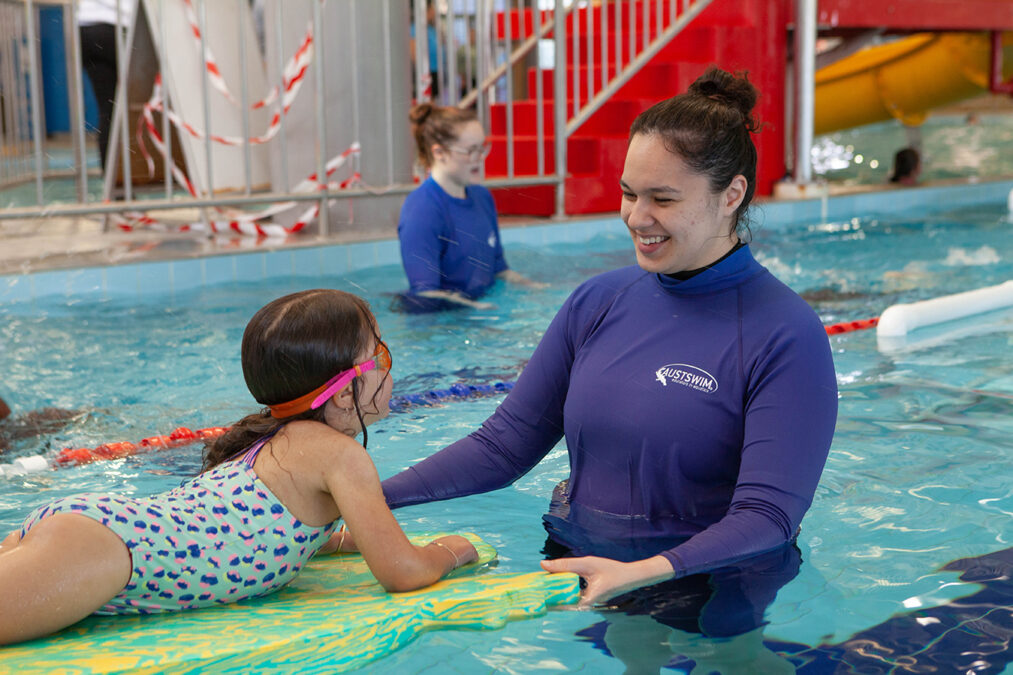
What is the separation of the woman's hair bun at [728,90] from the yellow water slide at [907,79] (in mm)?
9911

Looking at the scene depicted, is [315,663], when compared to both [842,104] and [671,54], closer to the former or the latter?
[671,54]

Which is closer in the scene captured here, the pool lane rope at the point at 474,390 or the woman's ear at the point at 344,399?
the woman's ear at the point at 344,399

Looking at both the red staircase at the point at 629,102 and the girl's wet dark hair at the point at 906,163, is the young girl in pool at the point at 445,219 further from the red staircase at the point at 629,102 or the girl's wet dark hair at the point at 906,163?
the girl's wet dark hair at the point at 906,163

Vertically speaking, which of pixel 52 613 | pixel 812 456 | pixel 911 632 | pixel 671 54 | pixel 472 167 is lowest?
pixel 911 632

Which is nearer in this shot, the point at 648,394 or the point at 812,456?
the point at 812,456

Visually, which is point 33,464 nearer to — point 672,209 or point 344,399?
point 344,399

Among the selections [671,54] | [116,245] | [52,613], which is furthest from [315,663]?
[671,54]

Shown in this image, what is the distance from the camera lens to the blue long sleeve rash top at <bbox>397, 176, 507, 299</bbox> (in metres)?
5.02

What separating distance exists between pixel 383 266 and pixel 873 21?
5.38m

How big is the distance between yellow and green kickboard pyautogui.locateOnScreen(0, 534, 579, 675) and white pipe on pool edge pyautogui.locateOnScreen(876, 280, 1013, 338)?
3.16m

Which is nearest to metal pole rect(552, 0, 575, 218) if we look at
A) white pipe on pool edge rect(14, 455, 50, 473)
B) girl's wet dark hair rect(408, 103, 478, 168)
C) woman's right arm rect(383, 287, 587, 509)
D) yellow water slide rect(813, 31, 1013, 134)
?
girl's wet dark hair rect(408, 103, 478, 168)

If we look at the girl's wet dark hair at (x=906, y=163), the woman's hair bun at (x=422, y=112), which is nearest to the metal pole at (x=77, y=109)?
the woman's hair bun at (x=422, y=112)

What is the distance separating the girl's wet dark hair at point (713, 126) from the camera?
6.21 feet

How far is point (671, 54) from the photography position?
30.7 ft
